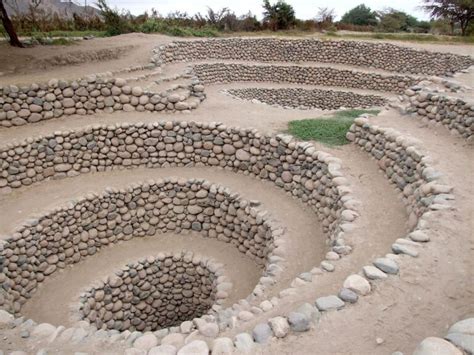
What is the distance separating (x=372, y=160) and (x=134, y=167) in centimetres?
627

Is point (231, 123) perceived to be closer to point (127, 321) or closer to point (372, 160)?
point (372, 160)

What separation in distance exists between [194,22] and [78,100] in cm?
1732

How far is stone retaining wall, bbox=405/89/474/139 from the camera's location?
805 cm

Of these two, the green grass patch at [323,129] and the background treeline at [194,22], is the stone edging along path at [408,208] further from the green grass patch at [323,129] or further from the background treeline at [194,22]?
the background treeline at [194,22]

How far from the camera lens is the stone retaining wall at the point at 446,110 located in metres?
8.05

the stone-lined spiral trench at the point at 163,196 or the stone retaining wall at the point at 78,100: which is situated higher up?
the stone retaining wall at the point at 78,100

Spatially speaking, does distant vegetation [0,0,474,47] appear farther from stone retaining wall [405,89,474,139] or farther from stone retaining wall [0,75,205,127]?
stone retaining wall [405,89,474,139]

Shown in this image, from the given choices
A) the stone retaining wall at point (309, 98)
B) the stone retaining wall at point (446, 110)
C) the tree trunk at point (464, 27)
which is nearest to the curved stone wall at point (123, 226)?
the stone retaining wall at point (446, 110)

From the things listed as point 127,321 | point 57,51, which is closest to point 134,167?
point 127,321

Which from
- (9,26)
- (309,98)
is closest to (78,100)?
(9,26)

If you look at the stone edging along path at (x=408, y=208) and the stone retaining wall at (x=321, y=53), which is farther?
the stone retaining wall at (x=321, y=53)

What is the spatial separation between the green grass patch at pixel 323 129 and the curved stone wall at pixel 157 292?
3.87m

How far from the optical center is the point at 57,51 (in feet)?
49.2

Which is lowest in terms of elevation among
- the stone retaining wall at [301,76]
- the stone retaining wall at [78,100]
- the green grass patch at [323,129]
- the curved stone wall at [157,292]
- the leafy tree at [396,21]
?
the curved stone wall at [157,292]
